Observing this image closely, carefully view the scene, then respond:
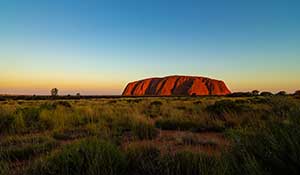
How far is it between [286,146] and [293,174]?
0.29 m

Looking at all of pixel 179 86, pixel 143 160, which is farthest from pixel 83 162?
pixel 179 86

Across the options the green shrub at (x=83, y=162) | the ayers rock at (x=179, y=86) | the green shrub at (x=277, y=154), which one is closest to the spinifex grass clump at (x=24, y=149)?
the green shrub at (x=83, y=162)

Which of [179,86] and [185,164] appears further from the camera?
[179,86]

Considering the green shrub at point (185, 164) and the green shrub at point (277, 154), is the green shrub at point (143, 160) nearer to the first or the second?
the green shrub at point (185, 164)

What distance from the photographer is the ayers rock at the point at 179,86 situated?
163875 millimetres

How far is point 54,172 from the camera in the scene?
396cm

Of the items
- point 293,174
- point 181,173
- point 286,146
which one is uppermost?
point 286,146

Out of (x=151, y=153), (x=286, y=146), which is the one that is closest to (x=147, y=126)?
(x=151, y=153)

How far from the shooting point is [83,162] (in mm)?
4203

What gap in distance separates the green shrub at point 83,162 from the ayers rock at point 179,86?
15411 centimetres

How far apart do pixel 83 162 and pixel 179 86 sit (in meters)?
169

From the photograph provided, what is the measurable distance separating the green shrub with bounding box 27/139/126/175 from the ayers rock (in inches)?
6067

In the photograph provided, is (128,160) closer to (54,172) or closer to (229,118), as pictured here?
(54,172)

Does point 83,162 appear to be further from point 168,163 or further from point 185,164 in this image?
point 185,164
